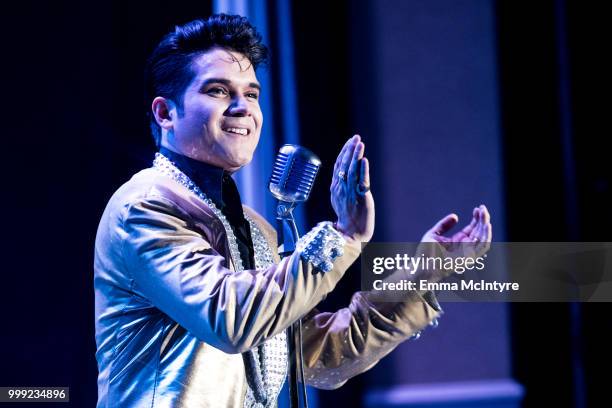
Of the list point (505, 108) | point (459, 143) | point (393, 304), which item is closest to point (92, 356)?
point (393, 304)

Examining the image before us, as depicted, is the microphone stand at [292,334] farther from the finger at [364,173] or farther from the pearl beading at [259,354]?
the finger at [364,173]

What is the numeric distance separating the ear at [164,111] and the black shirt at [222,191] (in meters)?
0.05

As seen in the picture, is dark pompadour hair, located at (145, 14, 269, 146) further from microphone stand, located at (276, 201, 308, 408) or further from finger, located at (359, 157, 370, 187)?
finger, located at (359, 157, 370, 187)

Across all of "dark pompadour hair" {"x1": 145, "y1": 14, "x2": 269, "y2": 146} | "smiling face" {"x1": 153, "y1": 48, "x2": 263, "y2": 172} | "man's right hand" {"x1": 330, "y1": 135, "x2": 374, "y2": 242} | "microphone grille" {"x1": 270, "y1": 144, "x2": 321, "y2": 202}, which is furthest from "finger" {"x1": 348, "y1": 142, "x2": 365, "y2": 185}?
"dark pompadour hair" {"x1": 145, "y1": 14, "x2": 269, "y2": 146}

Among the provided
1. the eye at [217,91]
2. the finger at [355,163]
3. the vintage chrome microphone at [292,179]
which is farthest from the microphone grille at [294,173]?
the eye at [217,91]

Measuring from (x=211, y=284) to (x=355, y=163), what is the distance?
0.32 meters

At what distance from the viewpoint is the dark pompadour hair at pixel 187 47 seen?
161 cm

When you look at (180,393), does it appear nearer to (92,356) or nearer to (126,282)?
(126,282)

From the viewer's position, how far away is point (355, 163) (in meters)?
1.38

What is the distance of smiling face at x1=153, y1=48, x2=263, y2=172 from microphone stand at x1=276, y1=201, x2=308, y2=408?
175mm

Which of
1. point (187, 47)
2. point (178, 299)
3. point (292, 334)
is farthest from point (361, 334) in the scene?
point (187, 47)

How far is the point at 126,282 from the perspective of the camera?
147cm

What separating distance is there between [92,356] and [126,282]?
23.0 inches

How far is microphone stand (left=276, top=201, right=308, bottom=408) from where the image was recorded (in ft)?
4.92
